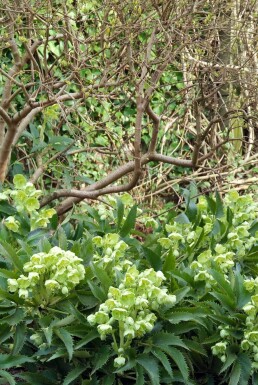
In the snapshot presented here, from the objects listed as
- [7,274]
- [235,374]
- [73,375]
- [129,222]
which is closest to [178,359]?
[235,374]

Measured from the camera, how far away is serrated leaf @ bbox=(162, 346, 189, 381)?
119 inches

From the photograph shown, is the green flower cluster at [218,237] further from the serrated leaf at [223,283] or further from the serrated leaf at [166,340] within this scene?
the serrated leaf at [166,340]

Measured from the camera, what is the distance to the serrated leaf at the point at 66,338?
2.95 meters

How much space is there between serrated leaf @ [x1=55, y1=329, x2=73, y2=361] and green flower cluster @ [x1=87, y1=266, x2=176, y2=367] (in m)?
0.12

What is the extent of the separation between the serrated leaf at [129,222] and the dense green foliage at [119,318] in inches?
14.5

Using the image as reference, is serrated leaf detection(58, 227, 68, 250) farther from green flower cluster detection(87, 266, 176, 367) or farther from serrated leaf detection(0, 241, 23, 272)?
green flower cluster detection(87, 266, 176, 367)

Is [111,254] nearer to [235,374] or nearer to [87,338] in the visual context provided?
[87,338]

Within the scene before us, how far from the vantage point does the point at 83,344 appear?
3047 mm

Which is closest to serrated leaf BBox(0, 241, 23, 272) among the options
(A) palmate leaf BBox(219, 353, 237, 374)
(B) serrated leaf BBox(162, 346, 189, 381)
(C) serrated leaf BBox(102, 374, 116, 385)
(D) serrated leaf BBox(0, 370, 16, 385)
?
(D) serrated leaf BBox(0, 370, 16, 385)

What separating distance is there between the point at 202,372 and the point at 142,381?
0.52m

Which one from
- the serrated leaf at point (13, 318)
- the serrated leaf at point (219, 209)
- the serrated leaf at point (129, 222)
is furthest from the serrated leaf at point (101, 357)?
the serrated leaf at point (219, 209)

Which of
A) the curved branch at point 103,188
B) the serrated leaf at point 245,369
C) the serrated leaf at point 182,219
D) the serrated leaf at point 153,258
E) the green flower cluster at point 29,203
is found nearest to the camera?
the serrated leaf at point 245,369

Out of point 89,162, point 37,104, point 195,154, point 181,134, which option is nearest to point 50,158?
Answer: point 37,104

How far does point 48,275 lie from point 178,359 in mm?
670
